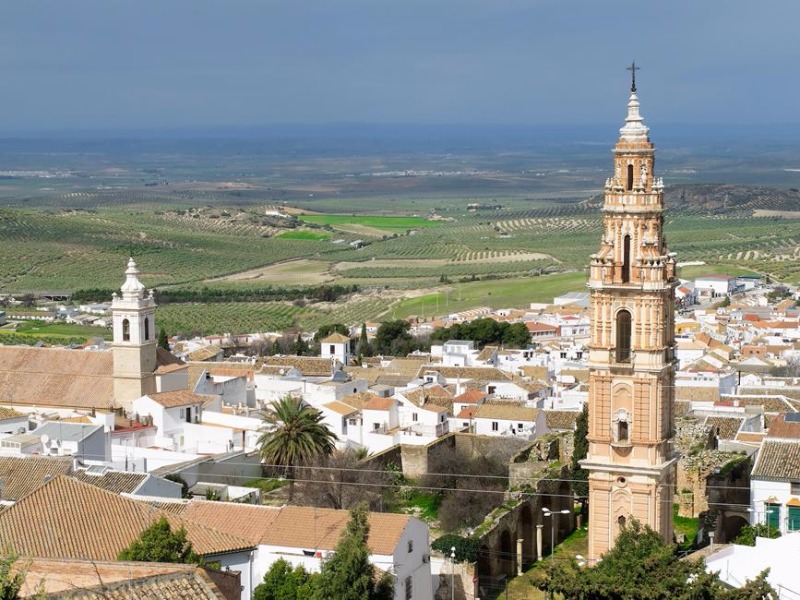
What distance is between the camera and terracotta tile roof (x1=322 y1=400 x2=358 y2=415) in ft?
136

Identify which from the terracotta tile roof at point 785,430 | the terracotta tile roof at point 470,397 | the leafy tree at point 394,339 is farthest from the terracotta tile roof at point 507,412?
the leafy tree at point 394,339

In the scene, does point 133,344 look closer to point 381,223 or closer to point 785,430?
point 785,430

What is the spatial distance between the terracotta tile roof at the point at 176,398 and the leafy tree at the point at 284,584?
61.2 feet

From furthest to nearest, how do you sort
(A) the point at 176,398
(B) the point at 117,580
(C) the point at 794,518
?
(A) the point at 176,398 < (C) the point at 794,518 < (B) the point at 117,580

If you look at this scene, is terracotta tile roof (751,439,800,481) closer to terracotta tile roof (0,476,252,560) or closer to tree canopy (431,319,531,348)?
terracotta tile roof (0,476,252,560)

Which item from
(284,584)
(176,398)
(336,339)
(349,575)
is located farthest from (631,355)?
(336,339)

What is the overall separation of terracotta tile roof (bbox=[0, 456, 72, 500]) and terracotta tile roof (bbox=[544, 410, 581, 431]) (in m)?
15.7

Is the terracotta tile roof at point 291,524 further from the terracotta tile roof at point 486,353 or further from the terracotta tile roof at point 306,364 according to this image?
the terracotta tile roof at point 486,353

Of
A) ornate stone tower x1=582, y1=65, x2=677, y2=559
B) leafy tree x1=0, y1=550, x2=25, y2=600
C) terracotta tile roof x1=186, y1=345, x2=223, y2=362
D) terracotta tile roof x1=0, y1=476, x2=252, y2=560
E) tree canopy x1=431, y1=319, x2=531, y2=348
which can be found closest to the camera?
leafy tree x1=0, y1=550, x2=25, y2=600

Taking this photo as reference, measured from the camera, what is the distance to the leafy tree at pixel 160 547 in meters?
19.9

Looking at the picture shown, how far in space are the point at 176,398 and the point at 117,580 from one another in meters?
25.6

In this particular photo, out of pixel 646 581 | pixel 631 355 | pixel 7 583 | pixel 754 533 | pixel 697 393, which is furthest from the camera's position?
pixel 697 393

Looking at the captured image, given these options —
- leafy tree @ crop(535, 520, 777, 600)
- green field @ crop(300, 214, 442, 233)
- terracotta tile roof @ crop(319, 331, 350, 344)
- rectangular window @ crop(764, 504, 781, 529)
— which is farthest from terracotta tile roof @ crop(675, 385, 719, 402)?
green field @ crop(300, 214, 442, 233)

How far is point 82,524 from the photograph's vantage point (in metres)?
22.5
